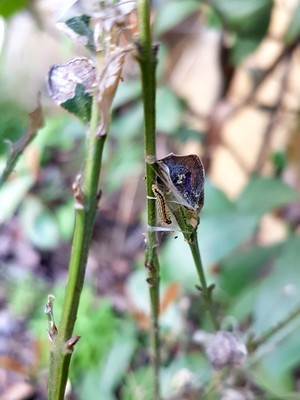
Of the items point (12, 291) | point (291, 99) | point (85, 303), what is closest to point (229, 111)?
point (291, 99)

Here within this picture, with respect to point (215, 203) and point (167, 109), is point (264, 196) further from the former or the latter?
point (167, 109)

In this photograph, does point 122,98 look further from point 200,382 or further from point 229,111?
point 200,382

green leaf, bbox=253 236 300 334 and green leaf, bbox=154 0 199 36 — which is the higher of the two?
green leaf, bbox=154 0 199 36

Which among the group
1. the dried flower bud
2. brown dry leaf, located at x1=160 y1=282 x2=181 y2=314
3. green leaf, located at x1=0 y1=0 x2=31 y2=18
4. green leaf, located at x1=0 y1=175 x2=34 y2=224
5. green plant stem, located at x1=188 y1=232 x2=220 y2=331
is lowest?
the dried flower bud

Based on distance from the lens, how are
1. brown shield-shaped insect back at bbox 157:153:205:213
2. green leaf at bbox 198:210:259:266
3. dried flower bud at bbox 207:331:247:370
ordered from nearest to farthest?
brown shield-shaped insect back at bbox 157:153:205:213 → dried flower bud at bbox 207:331:247:370 → green leaf at bbox 198:210:259:266

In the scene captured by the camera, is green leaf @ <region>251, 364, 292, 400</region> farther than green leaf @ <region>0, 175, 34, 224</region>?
No

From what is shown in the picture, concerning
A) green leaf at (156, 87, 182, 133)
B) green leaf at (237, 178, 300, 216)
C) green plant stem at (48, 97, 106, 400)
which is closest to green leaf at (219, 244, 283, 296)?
green leaf at (237, 178, 300, 216)

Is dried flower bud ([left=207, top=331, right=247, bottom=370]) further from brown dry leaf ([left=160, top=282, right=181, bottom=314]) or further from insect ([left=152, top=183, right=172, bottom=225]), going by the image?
brown dry leaf ([left=160, top=282, right=181, bottom=314])
